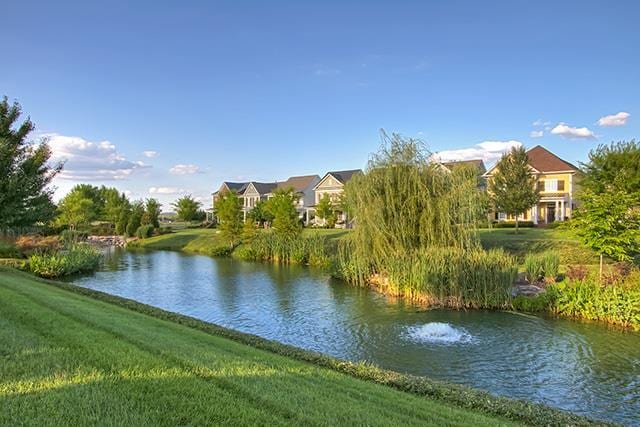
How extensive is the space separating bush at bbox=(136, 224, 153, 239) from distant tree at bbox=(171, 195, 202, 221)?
15.4 metres

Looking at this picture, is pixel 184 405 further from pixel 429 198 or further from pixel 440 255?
pixel 429 198

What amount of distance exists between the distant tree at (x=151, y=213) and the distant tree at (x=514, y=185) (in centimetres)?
3952

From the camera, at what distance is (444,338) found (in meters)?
11.7

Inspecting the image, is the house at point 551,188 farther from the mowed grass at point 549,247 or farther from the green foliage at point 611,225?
the green foliage at point 611,225

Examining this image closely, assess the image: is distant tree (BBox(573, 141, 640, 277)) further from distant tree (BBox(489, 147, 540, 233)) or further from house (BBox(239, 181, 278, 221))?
house (BBox(239, 181, 278, 221))

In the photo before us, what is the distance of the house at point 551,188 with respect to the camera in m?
42.4

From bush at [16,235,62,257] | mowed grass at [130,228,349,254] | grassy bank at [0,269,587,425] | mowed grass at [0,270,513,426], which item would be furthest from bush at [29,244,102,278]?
mowed grass at [0,270,513,426]

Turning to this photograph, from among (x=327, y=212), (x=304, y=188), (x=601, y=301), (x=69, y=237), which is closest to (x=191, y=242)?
(x=327, y=212)

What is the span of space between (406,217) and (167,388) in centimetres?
1535

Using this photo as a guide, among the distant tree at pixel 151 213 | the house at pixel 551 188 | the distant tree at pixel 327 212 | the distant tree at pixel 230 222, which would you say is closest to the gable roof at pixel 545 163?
the house at pixel 551 188

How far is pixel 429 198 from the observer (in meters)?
18.9

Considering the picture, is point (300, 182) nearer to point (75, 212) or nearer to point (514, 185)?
point (75, 212)

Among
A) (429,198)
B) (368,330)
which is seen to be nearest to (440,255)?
(429,198)

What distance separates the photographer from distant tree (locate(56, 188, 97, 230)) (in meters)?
56.3
